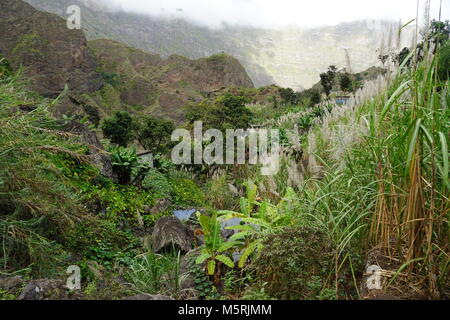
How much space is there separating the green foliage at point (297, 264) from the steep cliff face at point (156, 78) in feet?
189

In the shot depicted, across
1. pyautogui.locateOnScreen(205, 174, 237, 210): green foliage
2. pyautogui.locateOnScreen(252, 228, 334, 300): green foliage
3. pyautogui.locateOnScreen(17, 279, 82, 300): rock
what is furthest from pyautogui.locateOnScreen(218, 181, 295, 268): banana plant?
pyautogui.locateOnScreen(205, 174, 237, 210): green foliage

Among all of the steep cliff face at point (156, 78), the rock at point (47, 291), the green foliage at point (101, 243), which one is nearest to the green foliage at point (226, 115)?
the green foliage at point (101, 243)

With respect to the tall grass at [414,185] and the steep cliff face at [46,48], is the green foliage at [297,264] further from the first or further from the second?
the steep cliff face at [46,48]

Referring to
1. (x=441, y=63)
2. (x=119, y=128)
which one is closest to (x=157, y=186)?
(x=441, y=63)

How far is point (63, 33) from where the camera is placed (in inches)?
2653

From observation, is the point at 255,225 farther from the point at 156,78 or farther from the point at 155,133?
the point at 156,78

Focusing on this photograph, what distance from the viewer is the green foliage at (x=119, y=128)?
13.8 meters

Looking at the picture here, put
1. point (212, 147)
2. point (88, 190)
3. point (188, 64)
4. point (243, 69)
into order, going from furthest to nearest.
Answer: point (243, 69) → point (188, 64) → point (212, 147) → point (88, 190)

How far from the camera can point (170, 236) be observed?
371 cm

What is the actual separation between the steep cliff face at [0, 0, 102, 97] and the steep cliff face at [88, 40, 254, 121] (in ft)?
15.9

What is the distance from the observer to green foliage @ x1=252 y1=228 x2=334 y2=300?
1876 mm

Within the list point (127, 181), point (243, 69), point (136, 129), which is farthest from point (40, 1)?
point (127, 181)

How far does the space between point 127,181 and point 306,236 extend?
395cm
